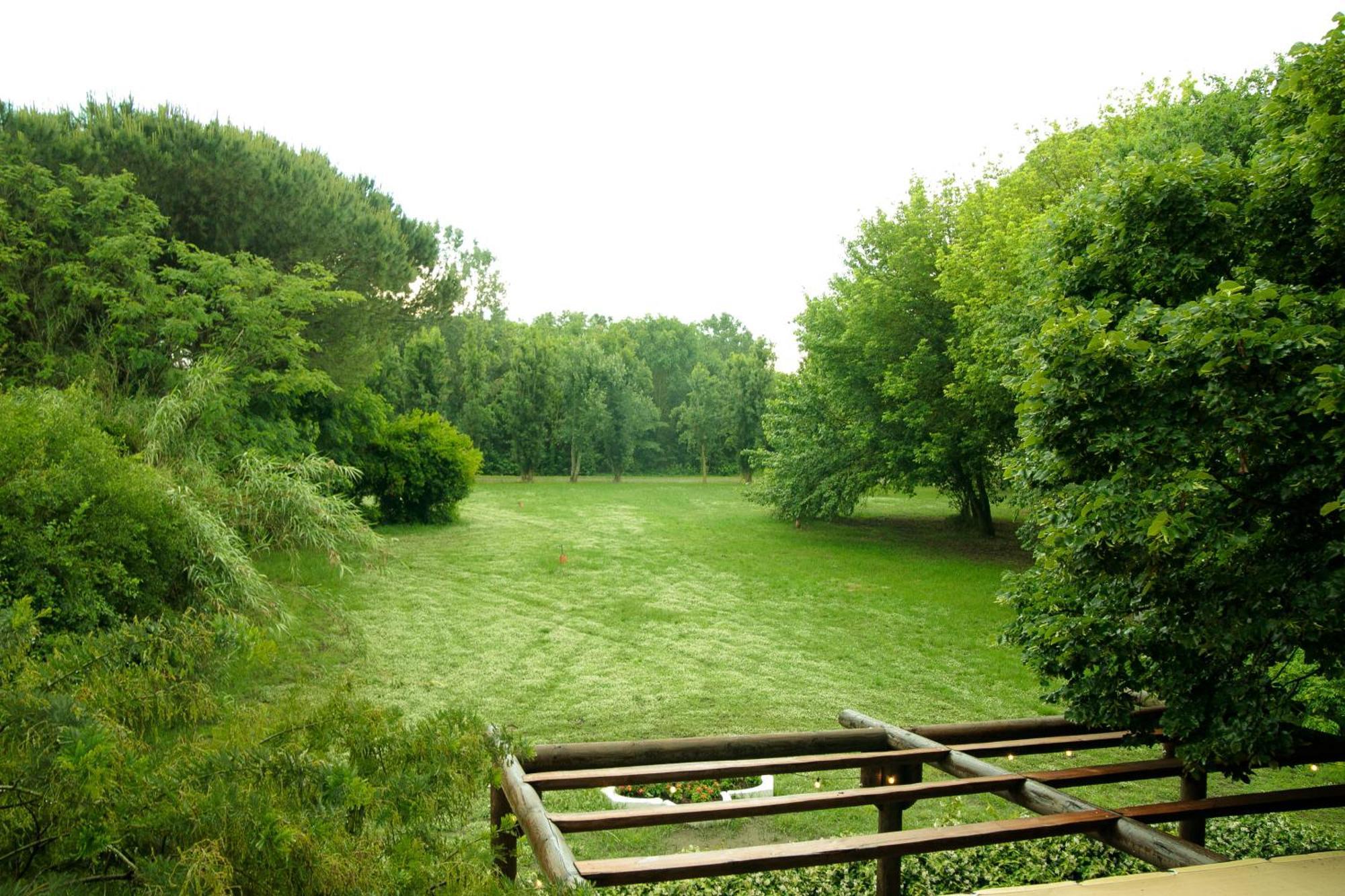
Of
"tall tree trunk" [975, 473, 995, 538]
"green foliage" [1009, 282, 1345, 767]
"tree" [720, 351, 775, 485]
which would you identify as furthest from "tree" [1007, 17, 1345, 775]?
"tree" [720, 351, 775, 485]

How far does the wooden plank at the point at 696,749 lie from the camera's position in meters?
3.88

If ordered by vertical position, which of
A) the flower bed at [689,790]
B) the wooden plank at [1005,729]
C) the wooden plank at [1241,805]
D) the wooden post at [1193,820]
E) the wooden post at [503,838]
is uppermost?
the wooden plank at [1241,805]

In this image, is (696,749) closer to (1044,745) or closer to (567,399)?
(1044,745)

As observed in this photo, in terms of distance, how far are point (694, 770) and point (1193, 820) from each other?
8.31 ft

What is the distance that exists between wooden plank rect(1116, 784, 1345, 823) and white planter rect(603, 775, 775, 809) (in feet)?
9.14

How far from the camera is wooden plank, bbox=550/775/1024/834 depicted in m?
2.99

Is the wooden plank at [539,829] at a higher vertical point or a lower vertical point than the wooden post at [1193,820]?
higher

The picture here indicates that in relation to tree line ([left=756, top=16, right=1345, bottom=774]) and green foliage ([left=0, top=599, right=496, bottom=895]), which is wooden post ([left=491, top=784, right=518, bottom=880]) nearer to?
green foliage ([left=0, top=599, right=496, bottom=895])

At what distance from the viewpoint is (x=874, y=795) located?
10.8 ft

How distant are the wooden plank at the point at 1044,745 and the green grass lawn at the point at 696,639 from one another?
104 cm

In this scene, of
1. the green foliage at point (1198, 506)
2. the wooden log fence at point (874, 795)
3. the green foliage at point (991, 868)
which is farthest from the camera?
the green foliage at point (991, 868)

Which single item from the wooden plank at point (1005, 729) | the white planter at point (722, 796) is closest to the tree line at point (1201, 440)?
the wooden plank at point (1005, 729)

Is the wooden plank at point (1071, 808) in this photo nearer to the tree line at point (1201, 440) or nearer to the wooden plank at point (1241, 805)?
the wooden plank at point (1241, 805)

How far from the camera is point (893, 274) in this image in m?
19.5
